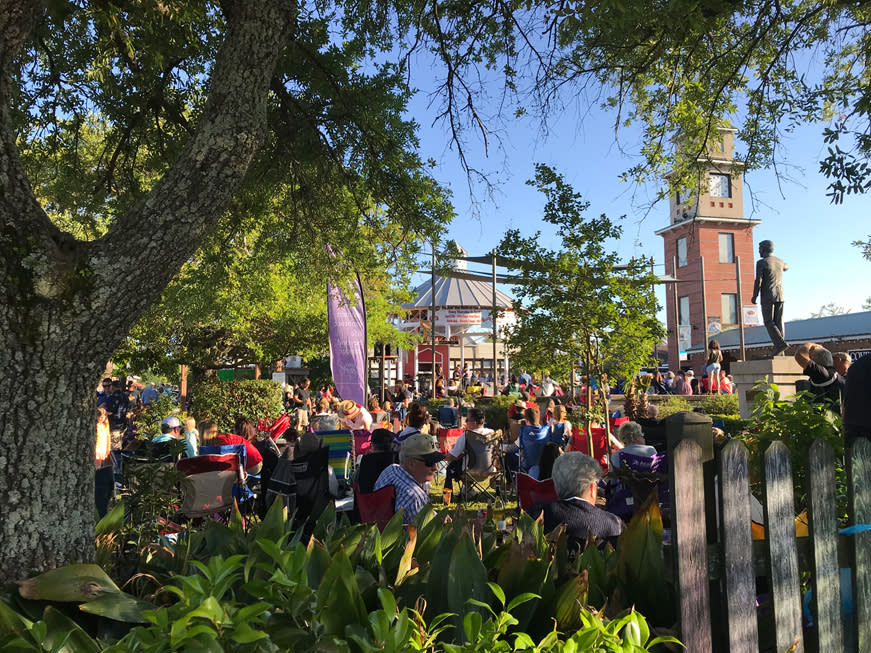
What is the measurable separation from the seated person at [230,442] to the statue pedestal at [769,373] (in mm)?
7556

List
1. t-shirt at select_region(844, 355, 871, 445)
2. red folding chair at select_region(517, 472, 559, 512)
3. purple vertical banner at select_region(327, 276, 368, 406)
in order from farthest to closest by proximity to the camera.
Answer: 1. purple vertical banner at select_region(327, 276, 368, 406)
2. red folding chair at select_region(517, 472, 559, 512)
3. t-shirt at select_region(844, 355, 871, 445)

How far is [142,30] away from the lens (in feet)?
16.7

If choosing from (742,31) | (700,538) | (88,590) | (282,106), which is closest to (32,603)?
(88,590)

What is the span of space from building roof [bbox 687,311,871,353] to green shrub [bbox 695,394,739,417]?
758 cm

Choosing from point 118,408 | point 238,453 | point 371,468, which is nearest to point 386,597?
point 371,468

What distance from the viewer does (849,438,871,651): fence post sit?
2219 mm

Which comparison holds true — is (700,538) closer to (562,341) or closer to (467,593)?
(467,593)

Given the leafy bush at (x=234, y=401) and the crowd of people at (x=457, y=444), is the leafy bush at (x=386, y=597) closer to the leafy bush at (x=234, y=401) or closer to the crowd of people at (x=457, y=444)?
the crowd of people at (x=457, y=444)

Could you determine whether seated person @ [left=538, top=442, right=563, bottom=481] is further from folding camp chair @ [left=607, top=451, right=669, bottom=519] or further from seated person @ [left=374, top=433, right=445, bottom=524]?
seated person @ [left=374, top=433, right=445, bottom=524]

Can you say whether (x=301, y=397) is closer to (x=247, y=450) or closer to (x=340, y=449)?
(x=340, y=449)

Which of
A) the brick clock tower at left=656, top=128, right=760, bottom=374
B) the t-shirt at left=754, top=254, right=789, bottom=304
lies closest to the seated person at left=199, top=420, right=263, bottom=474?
the t-shirt at left=754, top=254, right=789, bottom=304

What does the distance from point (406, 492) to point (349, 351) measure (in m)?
6.77

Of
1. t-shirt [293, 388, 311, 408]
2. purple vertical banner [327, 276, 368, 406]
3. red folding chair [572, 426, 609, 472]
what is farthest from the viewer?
t-shirt [293, 388, 311, 408]

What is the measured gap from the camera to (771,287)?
11508 millimetres
